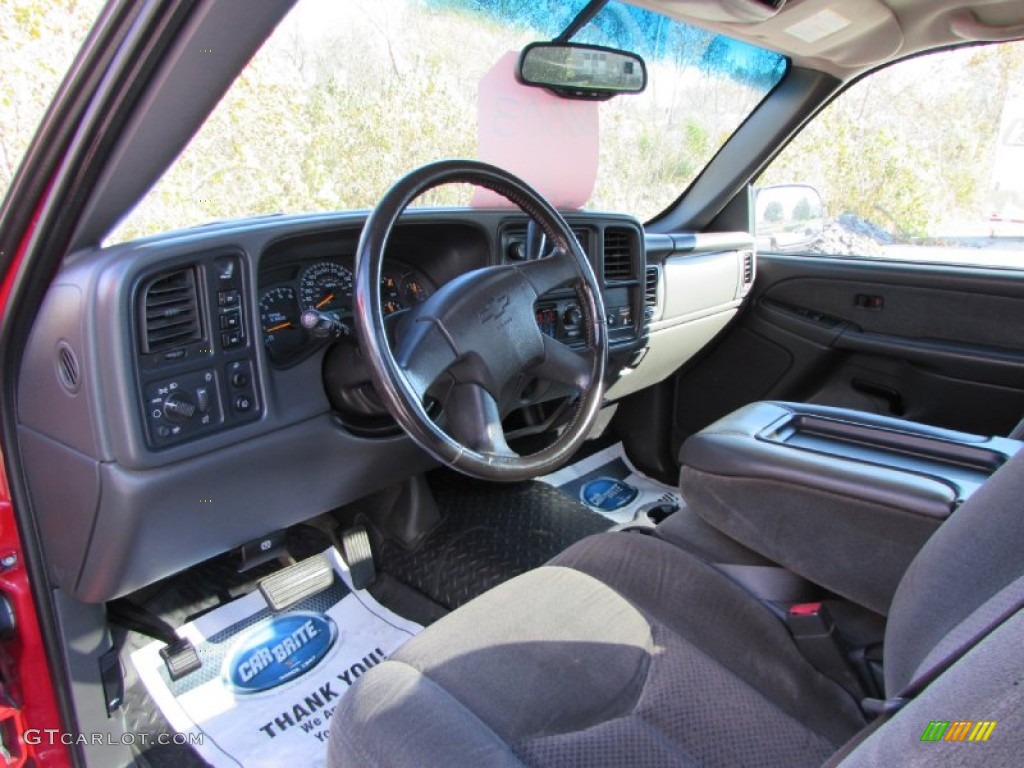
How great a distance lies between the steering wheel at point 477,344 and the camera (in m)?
1.12

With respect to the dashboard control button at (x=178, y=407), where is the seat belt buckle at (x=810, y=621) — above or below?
below

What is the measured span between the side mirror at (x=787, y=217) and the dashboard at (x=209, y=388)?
1257mm

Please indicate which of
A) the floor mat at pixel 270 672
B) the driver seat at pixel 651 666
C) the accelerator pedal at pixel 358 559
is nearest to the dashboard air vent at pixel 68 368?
the driver seat at pixel 651 666

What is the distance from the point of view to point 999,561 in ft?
2.39

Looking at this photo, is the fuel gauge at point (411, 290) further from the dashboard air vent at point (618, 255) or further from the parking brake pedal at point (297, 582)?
the parking brake pedal at point (297, 582)

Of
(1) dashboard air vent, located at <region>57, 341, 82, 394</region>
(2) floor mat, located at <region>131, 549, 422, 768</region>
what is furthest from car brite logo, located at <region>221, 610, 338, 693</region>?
(1) dashboard air vent, located at <region>57, 341, 82, 394</region>

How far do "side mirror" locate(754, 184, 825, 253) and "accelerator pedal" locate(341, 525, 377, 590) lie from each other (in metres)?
1.72

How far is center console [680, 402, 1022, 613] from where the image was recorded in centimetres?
112

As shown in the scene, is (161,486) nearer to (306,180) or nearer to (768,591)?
(306,180)

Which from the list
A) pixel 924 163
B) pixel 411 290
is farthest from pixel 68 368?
pixel 924 163

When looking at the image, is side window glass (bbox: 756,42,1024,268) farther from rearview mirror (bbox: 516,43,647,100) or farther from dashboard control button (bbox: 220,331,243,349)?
dashboard control button (bbox: 220,331,243,349)

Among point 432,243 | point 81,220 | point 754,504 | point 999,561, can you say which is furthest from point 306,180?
point 999,561

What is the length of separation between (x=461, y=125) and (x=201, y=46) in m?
1.00

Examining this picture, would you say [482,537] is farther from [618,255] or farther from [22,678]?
[22,678]
